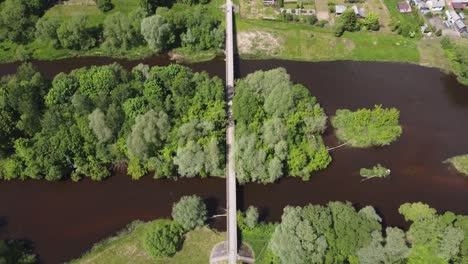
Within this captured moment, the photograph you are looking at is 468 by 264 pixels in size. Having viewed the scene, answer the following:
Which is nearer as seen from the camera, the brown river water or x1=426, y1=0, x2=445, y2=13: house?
the brown river water

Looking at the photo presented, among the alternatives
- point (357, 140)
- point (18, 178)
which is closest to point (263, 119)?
point (357, 140)

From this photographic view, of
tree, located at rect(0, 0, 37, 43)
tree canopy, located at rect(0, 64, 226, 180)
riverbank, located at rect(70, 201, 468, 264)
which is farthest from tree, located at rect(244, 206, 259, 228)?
tree, located at rect(0, 0, 37, 43)

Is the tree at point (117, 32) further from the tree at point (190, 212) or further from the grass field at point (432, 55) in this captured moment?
the grass field at point (432, 55)

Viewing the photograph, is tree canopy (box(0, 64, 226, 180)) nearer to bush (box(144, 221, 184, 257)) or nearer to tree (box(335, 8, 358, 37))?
bush (box(144, 221, 184, 257))

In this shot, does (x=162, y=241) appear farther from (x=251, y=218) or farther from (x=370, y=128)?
(x=370, y=128)

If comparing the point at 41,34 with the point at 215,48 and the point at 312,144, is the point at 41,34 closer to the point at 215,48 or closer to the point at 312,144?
the point at 215,48

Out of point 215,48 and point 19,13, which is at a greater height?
point 19,13
